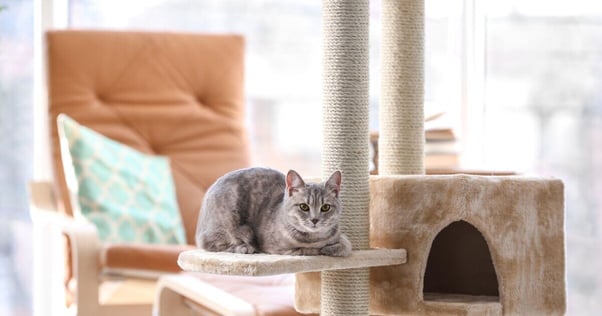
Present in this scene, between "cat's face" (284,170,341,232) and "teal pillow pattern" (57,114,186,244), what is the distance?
3.97ft

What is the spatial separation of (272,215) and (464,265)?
1.70ft

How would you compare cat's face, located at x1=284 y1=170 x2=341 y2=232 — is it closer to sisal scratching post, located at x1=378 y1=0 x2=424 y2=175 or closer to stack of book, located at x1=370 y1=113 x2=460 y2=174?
sisal scratching post, located at x1=378 y1=0 x2=424 y2=175

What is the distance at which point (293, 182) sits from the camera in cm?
175

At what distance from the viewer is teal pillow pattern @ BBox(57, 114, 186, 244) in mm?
2873

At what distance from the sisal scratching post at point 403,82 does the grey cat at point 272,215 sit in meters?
0.37

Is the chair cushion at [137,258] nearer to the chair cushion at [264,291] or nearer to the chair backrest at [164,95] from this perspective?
the chair cushion at [264,291]

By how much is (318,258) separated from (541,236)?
53 centimetres

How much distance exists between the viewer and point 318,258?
1763 millimetres

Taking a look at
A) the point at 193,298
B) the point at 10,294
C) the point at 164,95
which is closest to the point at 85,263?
the point at 193,298

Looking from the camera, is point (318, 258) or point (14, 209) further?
point (14, 209)

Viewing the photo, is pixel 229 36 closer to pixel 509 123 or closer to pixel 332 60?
pixel 509 123

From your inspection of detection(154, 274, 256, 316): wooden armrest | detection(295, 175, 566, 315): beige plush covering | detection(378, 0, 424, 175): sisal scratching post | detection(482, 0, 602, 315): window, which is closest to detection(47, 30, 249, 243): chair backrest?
detection(154, 274, 256, 316): wooden armrest

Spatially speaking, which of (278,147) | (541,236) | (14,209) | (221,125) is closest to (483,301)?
(541,236)

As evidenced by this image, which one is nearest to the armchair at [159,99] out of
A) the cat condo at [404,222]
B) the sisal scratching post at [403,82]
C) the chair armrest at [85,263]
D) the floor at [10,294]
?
the chair armrest at [85,263]
